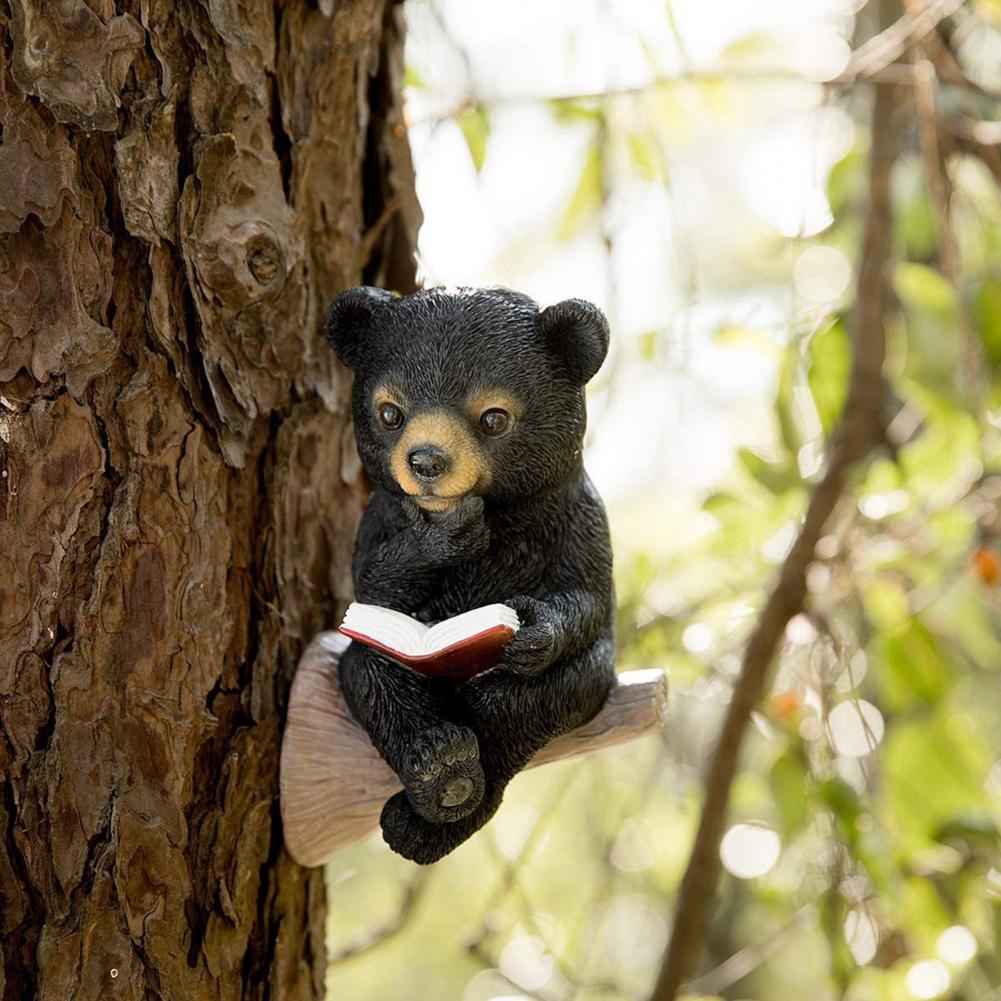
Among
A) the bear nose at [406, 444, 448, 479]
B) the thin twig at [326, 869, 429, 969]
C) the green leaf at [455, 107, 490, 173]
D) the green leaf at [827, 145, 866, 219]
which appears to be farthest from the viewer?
the green leaf at [827, 145, 866, 219]

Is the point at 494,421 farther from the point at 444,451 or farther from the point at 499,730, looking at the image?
the point at 499,730

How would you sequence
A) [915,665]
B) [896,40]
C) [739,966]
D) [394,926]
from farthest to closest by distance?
[739,966], [915,665], [394,926], [896,40]

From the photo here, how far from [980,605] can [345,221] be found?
1563 millimetres

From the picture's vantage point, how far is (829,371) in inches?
59.4

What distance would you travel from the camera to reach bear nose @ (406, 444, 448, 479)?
78 cm

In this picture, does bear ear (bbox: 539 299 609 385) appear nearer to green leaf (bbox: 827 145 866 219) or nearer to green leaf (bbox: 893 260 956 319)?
green leaf (bbox: 893 260 956 319)

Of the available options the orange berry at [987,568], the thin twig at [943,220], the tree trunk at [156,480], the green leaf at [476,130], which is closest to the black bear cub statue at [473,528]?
the tree trunk at [156,480]

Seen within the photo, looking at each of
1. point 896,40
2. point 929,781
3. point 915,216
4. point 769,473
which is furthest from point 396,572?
point 915,216

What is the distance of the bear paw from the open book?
0.05 m

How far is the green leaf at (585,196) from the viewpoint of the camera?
1.52 metres

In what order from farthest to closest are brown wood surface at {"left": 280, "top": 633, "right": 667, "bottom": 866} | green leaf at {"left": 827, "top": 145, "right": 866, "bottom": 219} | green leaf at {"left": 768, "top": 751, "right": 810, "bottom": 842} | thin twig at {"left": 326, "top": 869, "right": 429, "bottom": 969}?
green leaf at {"left": 827, "top": 145, "right": 866, "bottom": 219}, green leaf at {"left": 768, "top": 751, "right": 810, "bottom": 842}, thin twig at {"left": 326, "top": 869, "right": 429, "bottom": 969}, brown wood surface at {"left": 280, "top": 633, "right": 667, "bottom": 866}

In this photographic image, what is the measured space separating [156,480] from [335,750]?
0.26 metres

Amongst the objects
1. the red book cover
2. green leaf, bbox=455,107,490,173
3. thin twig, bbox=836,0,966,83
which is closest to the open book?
the red book cover

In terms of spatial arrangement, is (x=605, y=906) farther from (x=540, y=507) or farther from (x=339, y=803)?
(x=540, y=507)
